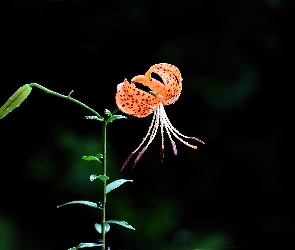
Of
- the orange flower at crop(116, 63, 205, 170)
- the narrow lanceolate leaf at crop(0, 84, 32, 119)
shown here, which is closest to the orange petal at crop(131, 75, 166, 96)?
the orange flower at crop(116, 63, 205, 170)

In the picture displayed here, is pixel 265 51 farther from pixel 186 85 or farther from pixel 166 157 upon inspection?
pixel 166 157

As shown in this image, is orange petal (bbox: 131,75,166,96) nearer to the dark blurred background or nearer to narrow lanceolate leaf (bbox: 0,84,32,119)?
narrow lanceolate leaf (bbox: 0,84,32,119)

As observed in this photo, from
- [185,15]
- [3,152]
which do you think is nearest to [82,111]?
[3,152]

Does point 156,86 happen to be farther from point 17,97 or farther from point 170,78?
point 17,97

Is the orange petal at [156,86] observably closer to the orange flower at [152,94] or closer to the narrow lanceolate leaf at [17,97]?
the orange flower at [152,94]

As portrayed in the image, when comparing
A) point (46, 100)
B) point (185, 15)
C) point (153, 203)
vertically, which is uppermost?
point (185, 15)

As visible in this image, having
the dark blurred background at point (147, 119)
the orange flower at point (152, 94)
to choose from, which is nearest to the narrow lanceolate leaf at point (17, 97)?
the orange flower at point (152, 94)

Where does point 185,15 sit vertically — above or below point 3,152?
above
